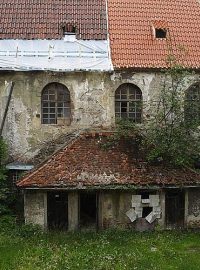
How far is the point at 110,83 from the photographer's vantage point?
21.9m

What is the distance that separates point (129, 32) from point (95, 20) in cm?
183

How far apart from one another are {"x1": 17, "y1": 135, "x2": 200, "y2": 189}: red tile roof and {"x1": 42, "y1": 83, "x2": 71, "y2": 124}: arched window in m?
1.81

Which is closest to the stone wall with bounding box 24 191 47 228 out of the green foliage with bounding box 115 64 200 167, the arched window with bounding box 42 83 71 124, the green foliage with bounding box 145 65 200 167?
the arched window with bounding box 42 83 71 124

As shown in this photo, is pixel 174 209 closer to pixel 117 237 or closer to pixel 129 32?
pixel 117 237

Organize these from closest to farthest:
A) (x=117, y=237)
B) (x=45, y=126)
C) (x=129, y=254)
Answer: (x=129, y=254), (x=117, y=237), (x=45, y=126)

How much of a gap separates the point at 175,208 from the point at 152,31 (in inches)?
348

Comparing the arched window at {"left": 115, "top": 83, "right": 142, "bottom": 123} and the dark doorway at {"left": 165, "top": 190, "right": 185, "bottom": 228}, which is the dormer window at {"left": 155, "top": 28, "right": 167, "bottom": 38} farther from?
the dark doorway at {"left": 165, "top": 190, "right": 185, "bottom": 228}

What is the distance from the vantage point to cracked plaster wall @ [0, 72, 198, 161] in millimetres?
21672

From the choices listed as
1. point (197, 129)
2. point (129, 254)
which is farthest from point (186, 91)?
point (129, 254)

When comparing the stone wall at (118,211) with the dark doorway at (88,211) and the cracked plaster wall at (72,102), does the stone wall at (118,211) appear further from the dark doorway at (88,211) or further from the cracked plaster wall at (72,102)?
the cracked plaster wall at (72,102)

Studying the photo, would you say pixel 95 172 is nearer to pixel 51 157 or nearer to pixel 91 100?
pixel 51 157

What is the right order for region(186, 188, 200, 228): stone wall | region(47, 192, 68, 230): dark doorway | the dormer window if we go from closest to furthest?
region(47, 192, 68, 230): dark doorway, region(186, 188, 200, 228): stone wall, the dormer window

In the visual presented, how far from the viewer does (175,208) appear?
20.4m

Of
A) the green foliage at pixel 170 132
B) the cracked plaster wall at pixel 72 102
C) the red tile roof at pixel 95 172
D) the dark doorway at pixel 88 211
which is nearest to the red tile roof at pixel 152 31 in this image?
the cracked plaster wall at pixel 72 102
